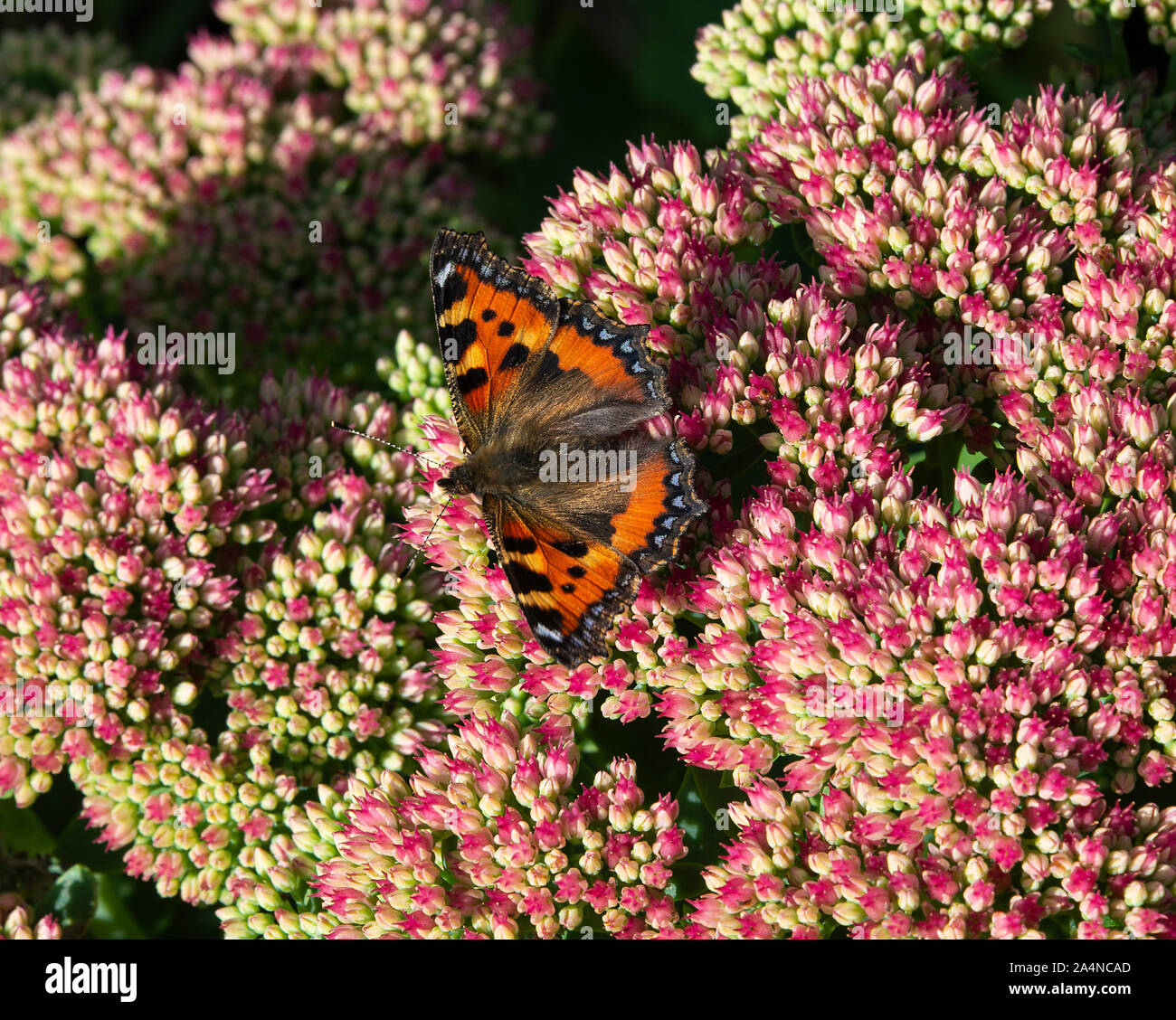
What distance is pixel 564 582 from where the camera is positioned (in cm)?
297

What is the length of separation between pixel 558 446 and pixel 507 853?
48.3 inches

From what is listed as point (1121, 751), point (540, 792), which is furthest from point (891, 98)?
point (540, 792)

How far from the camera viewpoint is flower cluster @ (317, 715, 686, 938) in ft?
9.68

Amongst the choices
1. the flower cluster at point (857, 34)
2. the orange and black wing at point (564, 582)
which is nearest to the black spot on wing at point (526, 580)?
the orange and black wing at point (564, 582)

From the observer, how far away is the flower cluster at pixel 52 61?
616 cm

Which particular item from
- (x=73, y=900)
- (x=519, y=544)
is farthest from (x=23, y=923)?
(x=519, y=544)

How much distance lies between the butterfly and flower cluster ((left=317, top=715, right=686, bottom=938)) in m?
0.45

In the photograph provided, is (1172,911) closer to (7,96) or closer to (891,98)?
(891,98)

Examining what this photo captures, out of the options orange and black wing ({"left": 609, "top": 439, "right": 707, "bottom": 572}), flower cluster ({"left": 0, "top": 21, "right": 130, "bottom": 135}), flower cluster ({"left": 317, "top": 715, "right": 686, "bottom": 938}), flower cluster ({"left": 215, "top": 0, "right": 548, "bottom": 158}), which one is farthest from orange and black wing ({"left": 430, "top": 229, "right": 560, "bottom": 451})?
flower cluster ({"left": 0, "top": 21, "right": 130, "bottom": 135})

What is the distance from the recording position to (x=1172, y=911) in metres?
2.56

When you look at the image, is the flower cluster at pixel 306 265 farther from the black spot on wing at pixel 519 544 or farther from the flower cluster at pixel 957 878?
the flower cluster at pixel 957 878

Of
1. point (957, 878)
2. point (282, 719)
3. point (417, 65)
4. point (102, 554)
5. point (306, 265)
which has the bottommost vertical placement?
point (957, 878)

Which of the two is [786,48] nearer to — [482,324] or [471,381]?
[482,324]

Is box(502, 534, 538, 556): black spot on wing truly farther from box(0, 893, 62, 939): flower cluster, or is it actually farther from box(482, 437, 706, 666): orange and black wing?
box(0, 893, 62, 939): flower cluster
